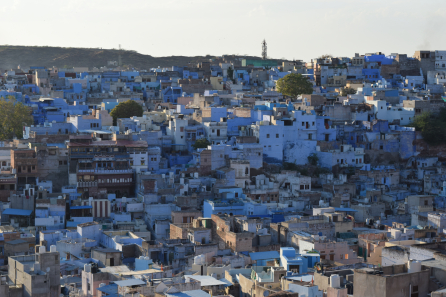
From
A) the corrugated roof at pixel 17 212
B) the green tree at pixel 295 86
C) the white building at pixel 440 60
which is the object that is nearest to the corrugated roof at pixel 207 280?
the corrugated roof at pixel 17 212

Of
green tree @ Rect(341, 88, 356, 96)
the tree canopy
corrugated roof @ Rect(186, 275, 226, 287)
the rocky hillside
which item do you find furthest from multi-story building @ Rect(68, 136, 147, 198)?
the rocky hillside

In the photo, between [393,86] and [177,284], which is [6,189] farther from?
[393,86]

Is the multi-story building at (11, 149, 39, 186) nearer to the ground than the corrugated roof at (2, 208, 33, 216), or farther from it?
farther from it

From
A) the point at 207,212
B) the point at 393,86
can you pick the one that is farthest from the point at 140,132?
the point at 393,86

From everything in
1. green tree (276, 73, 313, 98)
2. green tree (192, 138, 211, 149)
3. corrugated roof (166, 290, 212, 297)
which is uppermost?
green tree (276, 73, 313, 98)

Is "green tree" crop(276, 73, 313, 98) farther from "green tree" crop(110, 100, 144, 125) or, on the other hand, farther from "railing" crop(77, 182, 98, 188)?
"railing" crop(77, 182, 98, 188)

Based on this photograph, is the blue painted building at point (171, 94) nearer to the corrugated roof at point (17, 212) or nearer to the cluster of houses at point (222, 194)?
the cluster of houses at point (222, 194)
